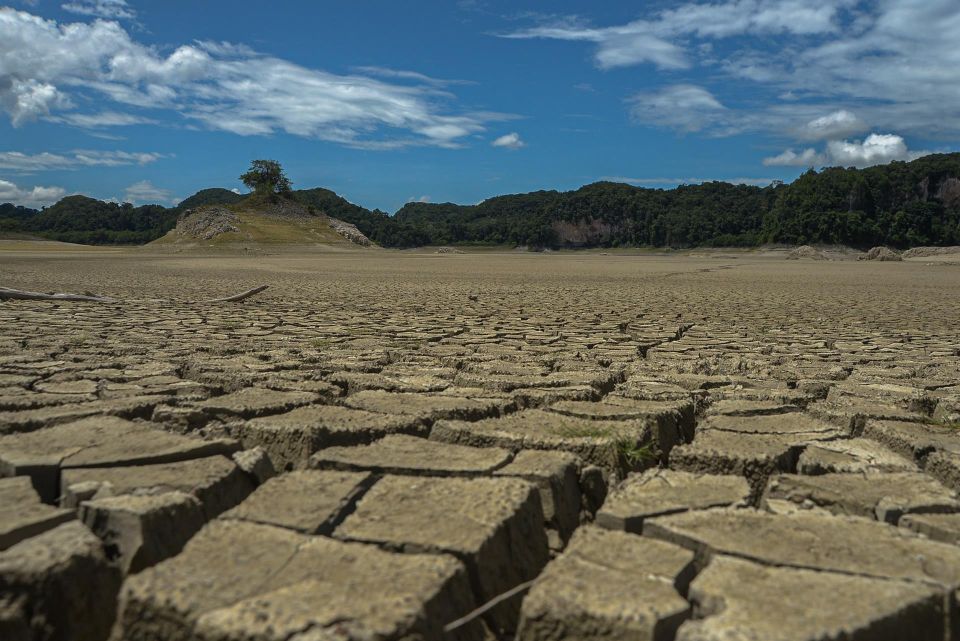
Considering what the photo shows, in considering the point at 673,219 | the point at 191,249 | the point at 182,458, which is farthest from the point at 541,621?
the point at 673,219

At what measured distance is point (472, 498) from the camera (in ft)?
5.37

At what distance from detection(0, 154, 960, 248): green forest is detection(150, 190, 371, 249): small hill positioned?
14.8ft

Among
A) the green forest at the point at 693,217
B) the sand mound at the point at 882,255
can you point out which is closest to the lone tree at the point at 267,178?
the green forest at the point at 693,217

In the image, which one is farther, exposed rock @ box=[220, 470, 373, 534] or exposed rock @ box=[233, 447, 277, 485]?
exposed rock @ box=[233, 447, 277, 485]

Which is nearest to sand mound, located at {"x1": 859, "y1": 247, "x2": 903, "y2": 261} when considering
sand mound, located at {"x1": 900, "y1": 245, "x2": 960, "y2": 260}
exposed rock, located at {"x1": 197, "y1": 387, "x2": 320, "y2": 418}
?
sand mound, located at {"x1": 900, "y1": 245, "x2": 960, "y2": 260}

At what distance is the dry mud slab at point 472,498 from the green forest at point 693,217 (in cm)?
6204

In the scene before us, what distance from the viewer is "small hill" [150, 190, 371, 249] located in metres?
49.1

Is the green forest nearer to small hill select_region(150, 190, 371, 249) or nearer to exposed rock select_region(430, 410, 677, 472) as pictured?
small hill select_region(150, 190, 371, 249)

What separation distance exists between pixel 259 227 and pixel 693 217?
48.3 metres

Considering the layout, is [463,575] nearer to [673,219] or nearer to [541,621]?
[541,621]

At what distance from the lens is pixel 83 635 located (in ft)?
4.02

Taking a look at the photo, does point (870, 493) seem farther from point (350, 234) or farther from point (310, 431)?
point (350, 234)

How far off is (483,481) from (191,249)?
156ft

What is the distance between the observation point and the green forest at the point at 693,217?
62.7m
